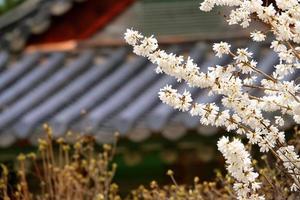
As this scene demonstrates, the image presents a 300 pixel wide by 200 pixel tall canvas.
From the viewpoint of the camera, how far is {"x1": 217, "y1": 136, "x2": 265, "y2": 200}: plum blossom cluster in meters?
3.78

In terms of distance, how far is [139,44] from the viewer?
416 cm

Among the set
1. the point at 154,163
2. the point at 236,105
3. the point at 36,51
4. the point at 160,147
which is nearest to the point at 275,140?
the point at 236,105

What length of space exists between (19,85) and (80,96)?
669 millimetres

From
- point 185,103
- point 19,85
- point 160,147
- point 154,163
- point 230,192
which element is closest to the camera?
point 185,103

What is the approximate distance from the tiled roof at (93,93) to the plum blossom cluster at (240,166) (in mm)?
3071

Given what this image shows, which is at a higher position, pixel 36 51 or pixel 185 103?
pixel 36 51

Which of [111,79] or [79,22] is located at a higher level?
[79,22]

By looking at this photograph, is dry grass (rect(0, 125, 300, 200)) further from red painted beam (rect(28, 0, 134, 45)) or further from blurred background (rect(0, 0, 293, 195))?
red painted beam (rect(28, 0, 134, 45))

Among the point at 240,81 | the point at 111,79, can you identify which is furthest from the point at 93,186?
the point at 111,79

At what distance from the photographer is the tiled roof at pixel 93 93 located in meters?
7.46

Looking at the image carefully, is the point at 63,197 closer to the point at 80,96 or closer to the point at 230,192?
the point at 230,192

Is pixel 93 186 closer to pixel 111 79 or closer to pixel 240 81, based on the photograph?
pixel 240 81

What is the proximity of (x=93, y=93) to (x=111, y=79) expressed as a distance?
0.32m

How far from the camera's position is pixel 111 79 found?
873 centimetres
